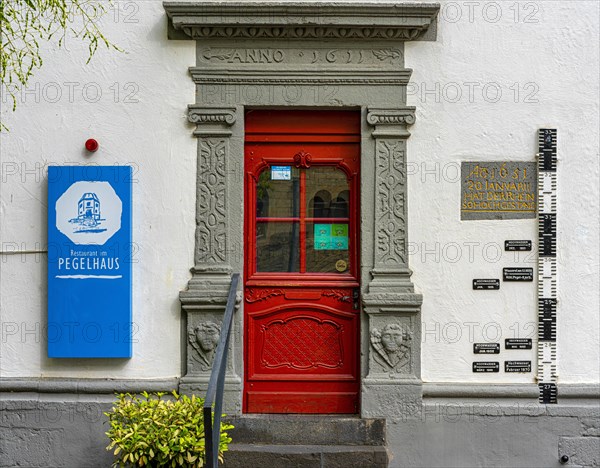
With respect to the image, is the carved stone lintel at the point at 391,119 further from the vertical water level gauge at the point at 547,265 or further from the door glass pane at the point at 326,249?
the vertical water level gauge at the point at 547,265

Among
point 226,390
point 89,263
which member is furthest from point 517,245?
point 89,263

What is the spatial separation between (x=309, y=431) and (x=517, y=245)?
7.62 feet

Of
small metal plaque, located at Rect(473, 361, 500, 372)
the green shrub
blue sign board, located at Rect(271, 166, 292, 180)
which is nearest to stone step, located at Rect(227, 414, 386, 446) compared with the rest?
the green shrub

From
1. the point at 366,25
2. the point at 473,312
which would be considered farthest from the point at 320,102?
the point at 473,312

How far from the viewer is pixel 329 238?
6.25 m

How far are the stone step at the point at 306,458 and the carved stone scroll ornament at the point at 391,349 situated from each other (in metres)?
0.69

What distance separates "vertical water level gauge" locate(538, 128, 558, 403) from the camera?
601 centimetres

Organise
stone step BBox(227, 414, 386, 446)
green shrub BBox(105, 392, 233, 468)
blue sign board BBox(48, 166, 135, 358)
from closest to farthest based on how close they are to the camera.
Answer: green shrub BBox(105, 392, 233, 468) < stone step BBox(227, 414, 386, 446) < blue sign board BBox(48, 166, 135, 358)

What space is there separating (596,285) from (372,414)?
2.18 meters

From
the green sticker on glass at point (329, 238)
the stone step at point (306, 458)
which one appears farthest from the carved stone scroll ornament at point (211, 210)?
the stone step at point (306, 458)

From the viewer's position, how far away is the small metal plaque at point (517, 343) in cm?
601

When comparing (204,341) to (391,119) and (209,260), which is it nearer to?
(209,260)

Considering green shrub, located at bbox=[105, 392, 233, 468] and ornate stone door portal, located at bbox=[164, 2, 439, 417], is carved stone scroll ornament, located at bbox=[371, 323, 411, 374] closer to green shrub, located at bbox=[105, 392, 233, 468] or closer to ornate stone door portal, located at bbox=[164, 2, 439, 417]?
ornate stone door portal, located at bbox=[164, 2, 439, 417]

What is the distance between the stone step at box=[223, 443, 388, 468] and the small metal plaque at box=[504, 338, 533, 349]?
4.51 feet
